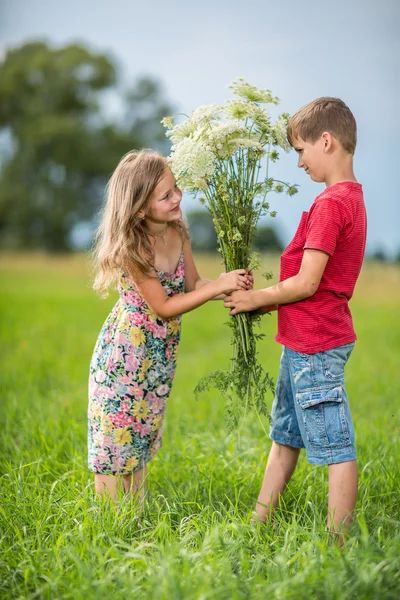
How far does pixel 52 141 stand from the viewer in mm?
28766

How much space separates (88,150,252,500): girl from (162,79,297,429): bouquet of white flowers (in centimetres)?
15

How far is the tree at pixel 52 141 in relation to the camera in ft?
93.9

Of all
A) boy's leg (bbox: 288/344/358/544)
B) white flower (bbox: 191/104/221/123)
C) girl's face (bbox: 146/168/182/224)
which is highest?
white flower (bbox: 191/104/221/123)

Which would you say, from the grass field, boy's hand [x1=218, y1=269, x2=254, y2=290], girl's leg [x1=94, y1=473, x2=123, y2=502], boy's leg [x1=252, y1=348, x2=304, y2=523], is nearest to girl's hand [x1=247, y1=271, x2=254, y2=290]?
boy's hand [x1=218, y1=269, x2=254, y2=290]

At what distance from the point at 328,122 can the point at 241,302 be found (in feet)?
2.53

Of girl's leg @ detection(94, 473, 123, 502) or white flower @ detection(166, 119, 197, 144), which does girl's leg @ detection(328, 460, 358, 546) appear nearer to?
girl's leg @ detection(94, 473, 123, 502)

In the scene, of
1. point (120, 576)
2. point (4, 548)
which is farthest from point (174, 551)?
point (4, 548)

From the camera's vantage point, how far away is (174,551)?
235 cm

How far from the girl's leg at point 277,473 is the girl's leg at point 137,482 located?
0.50 metres

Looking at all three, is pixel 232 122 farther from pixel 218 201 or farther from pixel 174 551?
pixel 174 551

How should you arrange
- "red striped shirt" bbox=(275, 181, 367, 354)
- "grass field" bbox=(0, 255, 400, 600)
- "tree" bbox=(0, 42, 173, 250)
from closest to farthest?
"grass field" bbox=(0, 255, 400, 600) < "red striped shirt" bbox=(275, 181, 367, 354) < "tree" bbox=(0, 42, 173, 250)

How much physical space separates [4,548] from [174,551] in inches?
28.0

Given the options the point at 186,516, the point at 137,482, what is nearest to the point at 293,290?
the point at 186,516

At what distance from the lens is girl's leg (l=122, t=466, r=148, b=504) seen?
9.93ft
